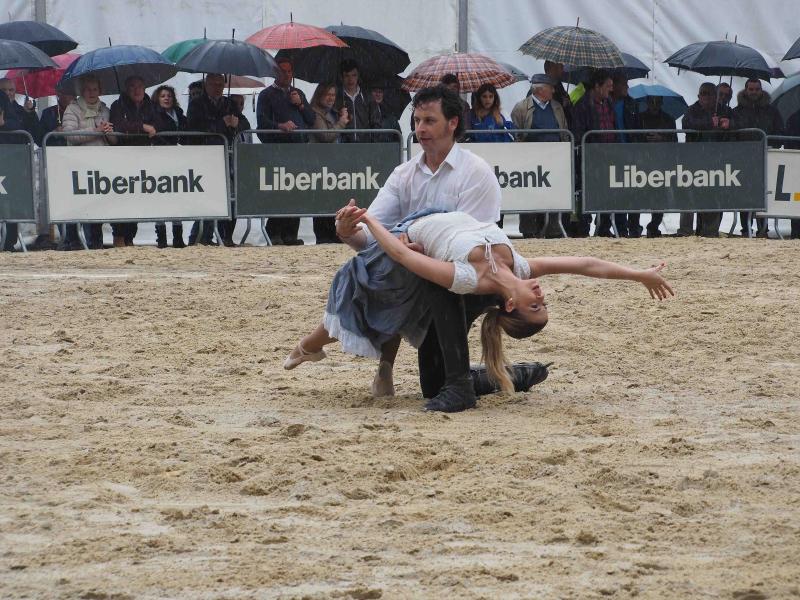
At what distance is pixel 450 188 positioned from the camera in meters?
6.99

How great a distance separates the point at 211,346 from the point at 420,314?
245cm

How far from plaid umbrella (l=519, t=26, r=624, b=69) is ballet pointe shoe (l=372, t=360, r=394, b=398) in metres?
8.80

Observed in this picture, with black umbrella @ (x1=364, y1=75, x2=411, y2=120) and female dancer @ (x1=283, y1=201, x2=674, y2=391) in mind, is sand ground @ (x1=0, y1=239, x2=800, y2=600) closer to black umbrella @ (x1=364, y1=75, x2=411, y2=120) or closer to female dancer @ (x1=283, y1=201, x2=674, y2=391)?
female dancer @ (x1=283, y1=201, x2=674, y2=391)

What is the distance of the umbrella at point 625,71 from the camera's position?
1689 centimetres

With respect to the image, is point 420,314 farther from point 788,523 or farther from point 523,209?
point 523,209

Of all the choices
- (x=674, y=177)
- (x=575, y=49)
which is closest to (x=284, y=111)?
(x=575, y=49)

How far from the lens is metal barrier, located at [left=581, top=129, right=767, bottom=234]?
1590 cm

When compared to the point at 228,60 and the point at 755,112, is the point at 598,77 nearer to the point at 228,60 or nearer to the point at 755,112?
the point at 755,112

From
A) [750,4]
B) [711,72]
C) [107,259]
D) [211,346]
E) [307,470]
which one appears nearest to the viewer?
[307,470]

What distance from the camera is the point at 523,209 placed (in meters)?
15.6

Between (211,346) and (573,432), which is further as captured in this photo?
(211,346)

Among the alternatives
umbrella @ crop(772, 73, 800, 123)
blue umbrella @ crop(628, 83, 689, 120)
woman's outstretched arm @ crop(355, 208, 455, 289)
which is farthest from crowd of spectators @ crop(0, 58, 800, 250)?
woman's outstretched arm @ crop(355, 208, 455, 289)

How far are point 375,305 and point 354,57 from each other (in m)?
9.34

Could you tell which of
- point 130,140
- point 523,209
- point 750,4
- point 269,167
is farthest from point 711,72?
point 130,140
